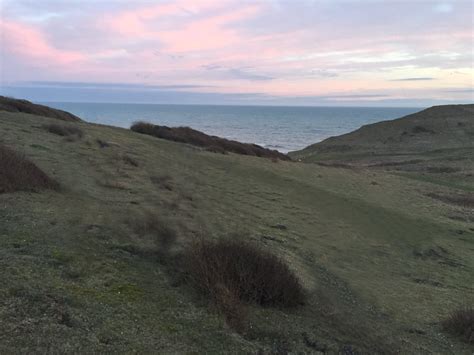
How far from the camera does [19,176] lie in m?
12.6

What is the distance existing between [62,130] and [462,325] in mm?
20081

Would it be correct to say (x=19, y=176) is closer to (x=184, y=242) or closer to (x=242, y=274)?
(x=184, y=242)

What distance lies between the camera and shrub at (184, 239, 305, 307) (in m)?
8.42

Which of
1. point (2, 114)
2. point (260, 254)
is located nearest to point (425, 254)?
point (260, 254)

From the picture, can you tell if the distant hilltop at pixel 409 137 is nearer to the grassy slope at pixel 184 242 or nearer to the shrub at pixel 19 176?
the grassy slope at pixel 184 242

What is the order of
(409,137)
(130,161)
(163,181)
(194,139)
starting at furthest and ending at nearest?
(409,137), (194,139), (130,161), (163,181)

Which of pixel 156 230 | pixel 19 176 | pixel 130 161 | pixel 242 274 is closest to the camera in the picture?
pixel 242 274

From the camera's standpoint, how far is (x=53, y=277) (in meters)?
7.80

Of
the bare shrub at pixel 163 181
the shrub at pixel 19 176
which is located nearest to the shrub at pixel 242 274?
the shrub at pixel 19 176

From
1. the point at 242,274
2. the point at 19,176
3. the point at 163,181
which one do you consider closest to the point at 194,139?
the point at 163,181

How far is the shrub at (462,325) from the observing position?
370 inches

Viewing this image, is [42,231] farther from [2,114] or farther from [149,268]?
[2,114]

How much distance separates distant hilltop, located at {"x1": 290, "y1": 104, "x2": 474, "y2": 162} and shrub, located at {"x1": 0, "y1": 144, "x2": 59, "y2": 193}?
4544 cm

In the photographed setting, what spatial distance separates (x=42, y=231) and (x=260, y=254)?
4.42 meters
